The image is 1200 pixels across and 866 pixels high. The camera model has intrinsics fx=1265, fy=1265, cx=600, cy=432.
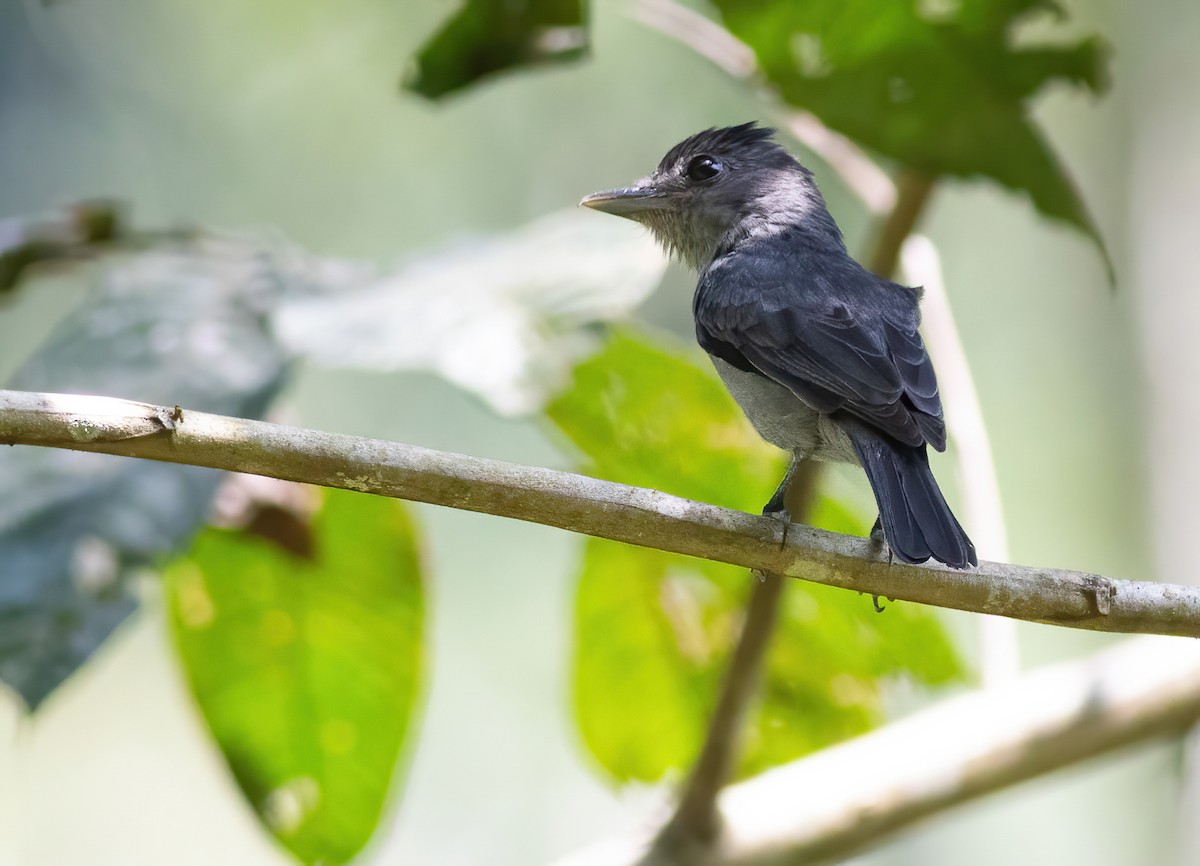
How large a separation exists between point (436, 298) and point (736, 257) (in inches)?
40.0

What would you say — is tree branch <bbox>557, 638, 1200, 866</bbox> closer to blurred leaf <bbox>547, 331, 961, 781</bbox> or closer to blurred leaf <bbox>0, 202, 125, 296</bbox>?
blurred leaf <bbox>547, 331, 961, 781</bbox>

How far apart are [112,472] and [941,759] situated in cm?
230

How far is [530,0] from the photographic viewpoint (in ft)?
12.7

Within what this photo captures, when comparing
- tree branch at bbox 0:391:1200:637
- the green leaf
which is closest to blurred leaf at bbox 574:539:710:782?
the green leaf

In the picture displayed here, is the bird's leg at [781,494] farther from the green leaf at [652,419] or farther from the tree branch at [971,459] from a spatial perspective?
the tree branch at [971,459]

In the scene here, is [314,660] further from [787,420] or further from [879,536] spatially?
[879,536]

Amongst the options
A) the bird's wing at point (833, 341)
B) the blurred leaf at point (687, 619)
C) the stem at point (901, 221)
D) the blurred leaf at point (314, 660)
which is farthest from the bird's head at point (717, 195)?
the blurred leaf at point (314, 660)

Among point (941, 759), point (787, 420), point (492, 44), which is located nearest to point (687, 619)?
point (941, 759)

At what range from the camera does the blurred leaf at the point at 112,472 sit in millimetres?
2641

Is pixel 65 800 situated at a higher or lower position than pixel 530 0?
→ lower

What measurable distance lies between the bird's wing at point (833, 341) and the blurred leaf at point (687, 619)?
9.4 inches

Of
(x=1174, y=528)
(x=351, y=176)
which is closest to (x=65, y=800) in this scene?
(x=351, y=176)

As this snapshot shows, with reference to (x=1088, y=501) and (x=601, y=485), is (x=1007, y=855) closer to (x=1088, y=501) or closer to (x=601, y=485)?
(x=1088, y=501)

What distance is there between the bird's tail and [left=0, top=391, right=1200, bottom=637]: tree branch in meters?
0.06
